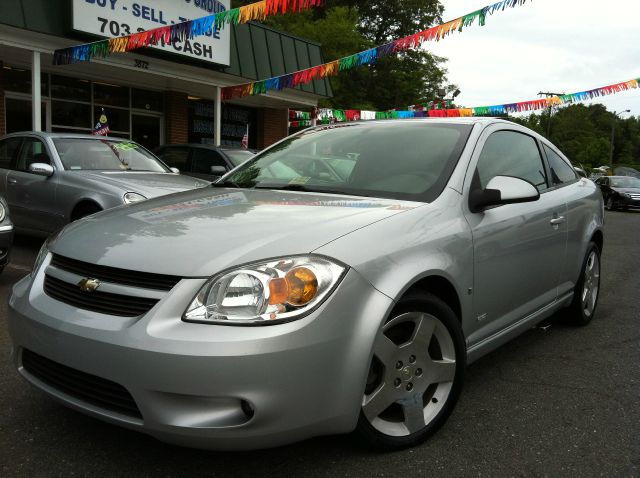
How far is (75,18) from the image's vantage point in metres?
10.2

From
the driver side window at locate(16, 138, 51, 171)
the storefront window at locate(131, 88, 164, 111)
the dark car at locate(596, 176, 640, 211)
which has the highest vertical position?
the storefront window at locate(131, 88, 164, 111)

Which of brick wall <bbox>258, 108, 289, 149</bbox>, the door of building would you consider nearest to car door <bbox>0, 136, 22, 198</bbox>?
the door of building

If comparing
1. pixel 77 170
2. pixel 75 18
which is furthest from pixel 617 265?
pixel 75 18

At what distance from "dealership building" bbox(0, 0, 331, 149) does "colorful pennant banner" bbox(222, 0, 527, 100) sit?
807mm

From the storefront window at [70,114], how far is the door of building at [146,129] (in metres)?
1.32

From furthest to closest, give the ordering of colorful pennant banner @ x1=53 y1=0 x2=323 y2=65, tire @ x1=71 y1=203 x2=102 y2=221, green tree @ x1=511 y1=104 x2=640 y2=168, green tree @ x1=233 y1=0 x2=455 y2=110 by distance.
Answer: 1. green tree @ x1=511 y1=104 x2=640 y2=168
2. green tree @ x1=233 y1=0 x2=455 y2=110
3. colorful pennant banner @ x1=53 y1=0 x2=323 y2=65
4. tire @ x1=71 y1=203 x2=102 y2=221

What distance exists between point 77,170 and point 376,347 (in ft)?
18.4

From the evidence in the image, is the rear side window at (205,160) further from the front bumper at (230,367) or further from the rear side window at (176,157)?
the front bumper at (230,367)

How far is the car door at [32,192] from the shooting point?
6773 mm

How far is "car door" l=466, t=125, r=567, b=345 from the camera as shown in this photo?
297 centimetres

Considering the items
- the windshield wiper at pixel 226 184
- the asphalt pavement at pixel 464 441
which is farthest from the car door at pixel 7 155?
the windshield wiper at pixel 226 184

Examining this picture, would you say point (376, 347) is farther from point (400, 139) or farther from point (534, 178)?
point (534, 178)

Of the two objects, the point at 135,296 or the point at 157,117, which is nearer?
the point at 135,296

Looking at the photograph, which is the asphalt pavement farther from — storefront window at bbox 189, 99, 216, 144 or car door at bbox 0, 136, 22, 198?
storefront window at bbox 189, 99, 216, 144
